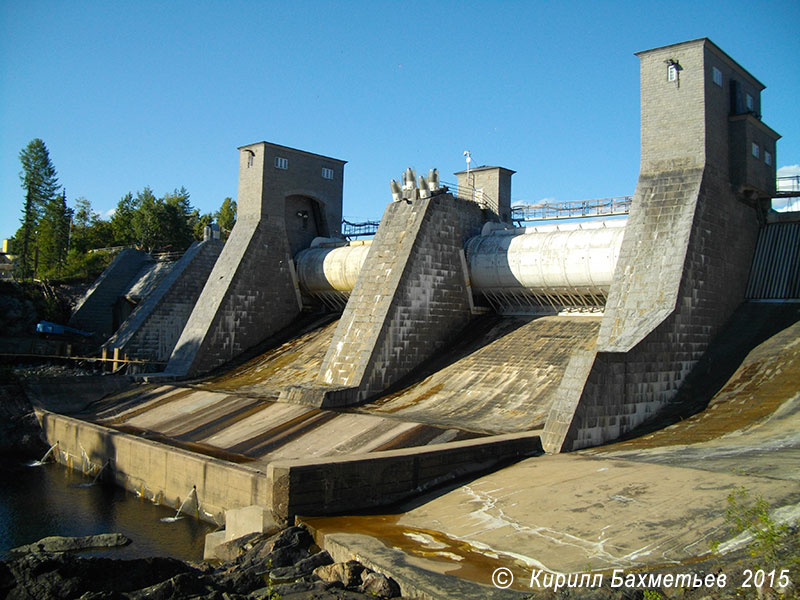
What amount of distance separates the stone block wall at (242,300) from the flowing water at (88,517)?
8.33 meters

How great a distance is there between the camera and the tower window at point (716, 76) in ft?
59.6

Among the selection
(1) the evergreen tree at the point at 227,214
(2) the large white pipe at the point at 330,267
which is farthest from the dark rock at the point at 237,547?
(1) the evergreen tree at the point at 227,214

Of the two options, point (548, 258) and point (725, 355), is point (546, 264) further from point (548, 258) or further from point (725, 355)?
point (725, 355)

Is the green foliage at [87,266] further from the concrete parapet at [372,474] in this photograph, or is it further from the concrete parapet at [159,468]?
the concrete parapet at [372,474]

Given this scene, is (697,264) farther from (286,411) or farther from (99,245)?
(99,245)

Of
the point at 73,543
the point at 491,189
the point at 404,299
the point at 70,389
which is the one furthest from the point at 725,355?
the point at 70,389

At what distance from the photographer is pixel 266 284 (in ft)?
96.6

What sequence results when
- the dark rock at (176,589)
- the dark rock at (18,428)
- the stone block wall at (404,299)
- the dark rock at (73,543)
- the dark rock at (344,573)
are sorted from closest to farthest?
the dark rock at (176,589) < the dark rock at (344,573) < the dark rock at (73,543) < the stone block wall at (404,299) < the dark rock at (18,428)

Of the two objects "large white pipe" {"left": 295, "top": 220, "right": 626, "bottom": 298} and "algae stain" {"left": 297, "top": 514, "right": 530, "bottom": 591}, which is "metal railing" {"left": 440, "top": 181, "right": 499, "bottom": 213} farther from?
"algae stain" {"left": 297, "top": 514, "right": 530, "bottom": 591}

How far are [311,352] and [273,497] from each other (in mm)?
14770

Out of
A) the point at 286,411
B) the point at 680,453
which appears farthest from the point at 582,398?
the point at 286,411

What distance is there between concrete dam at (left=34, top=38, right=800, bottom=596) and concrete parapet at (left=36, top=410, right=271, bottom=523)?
0.21 feet

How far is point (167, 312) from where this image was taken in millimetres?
31734

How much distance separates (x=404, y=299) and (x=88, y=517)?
35.6 ft
